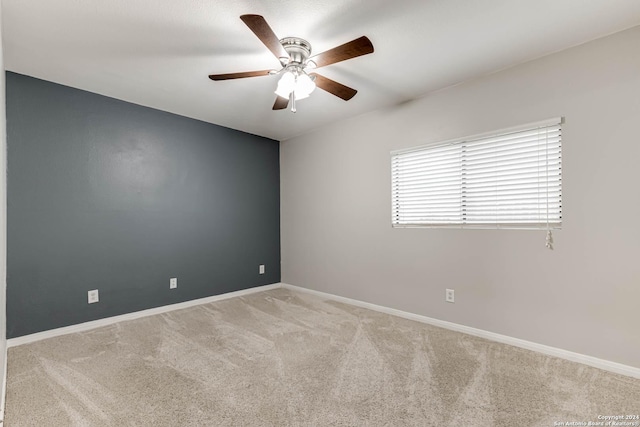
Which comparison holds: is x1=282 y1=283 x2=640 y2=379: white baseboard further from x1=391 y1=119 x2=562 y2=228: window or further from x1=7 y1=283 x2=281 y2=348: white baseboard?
x1=7 y1=283 x2=281 y2=348: white baseboard

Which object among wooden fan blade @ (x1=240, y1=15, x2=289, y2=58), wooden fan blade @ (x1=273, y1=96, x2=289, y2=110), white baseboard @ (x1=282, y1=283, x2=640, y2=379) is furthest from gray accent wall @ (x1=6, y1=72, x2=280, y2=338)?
wooden fan blade @ (x1=240, y1=15, x2=289, y2=58)

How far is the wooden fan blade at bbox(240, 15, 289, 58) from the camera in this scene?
5.10 ft

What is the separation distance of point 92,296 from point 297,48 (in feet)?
9.99

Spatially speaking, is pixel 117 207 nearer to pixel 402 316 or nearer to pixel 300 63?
pixel 300 63

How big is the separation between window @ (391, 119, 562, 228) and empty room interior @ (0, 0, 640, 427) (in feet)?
0.06

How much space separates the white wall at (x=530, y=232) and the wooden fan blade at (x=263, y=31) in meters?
1.83

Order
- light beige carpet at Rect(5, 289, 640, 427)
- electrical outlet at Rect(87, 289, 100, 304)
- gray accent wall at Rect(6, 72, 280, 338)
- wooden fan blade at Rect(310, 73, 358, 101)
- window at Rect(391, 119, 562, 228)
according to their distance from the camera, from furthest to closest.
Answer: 1. electrical outlet at Rect(87, 289, 100, 304)
2. gray accent wall at Rect(6, 72, 280, 338)
3. window at Rect(391, 119, 562, 228)
4. wooden fan blade at Rect(310, 73, 358, 101)
5. light beige carpet at Rect(5, 289, 640, 427)

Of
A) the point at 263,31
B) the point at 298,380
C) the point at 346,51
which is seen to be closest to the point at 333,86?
the point at 346,51

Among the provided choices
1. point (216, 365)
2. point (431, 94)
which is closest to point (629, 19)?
point (431, 94)

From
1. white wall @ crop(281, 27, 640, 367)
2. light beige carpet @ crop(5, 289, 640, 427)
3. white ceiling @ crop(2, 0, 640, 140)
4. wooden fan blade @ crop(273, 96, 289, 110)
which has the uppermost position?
white ceiling @ crop(2, 0, 640, 140)

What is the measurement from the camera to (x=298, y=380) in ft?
6.68

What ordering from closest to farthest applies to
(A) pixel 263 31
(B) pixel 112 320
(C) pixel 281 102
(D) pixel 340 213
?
(A) pixel 263 31, (C) pixel 281 102, (B) pixel 112 320, (D) pixel 340 213

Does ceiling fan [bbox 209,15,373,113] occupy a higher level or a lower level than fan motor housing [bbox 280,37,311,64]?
lower

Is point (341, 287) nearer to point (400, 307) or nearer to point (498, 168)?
point (400, 307)
